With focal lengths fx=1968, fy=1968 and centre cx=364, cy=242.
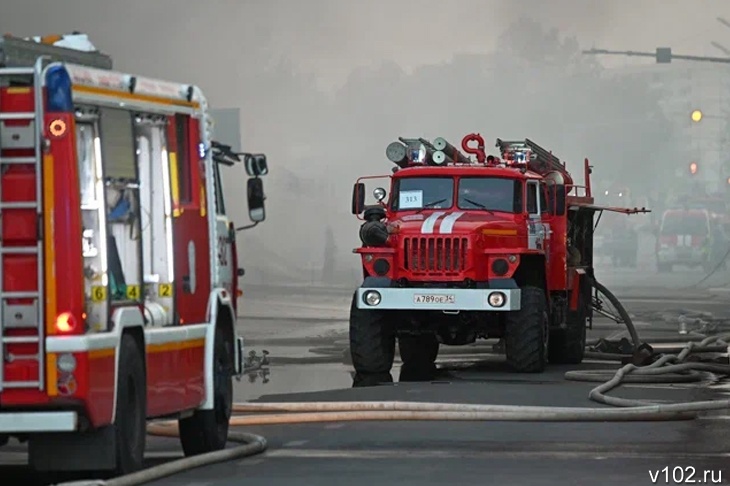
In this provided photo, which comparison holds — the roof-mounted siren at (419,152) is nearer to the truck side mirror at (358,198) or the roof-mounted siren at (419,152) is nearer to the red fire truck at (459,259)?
the red fire truck at (459,259)

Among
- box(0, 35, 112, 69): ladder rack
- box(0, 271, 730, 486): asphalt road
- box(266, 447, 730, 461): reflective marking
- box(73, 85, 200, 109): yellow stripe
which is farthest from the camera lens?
box(266, 447, 730, 461): reflective marking

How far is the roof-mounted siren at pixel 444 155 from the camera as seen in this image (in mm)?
22562

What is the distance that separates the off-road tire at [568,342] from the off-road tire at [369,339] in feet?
10.6

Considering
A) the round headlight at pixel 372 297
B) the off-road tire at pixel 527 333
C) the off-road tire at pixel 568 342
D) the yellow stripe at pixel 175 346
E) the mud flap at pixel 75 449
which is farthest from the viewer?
the off-road tire at pixel 568 342

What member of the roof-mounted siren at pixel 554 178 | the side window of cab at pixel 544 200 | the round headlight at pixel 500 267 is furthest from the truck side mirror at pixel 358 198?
the roof-mounted siren at pixel 554 178

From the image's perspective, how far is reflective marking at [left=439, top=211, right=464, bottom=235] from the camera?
69.6ft

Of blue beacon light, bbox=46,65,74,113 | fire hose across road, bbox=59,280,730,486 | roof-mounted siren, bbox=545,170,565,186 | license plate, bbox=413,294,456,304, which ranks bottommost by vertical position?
fire hose across road, bbox=59,280,730,486

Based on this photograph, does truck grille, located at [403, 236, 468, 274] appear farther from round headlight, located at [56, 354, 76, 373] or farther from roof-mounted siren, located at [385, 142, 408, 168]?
round headlight, located at [56, 354, 76, 373]

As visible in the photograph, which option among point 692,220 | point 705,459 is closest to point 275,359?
point 705,459

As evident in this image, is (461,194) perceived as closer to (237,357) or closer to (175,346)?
(237,357)

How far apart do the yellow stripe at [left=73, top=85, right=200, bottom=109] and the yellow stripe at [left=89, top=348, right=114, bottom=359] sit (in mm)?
1523

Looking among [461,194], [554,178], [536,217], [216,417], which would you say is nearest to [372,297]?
[461,194]

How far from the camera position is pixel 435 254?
21.2m

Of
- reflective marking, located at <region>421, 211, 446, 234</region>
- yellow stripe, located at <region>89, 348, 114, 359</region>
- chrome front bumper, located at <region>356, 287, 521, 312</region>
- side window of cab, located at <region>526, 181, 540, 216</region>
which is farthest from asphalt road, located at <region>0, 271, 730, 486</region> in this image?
side window of cab, located at <region>526, 181, 540, 216</region>
